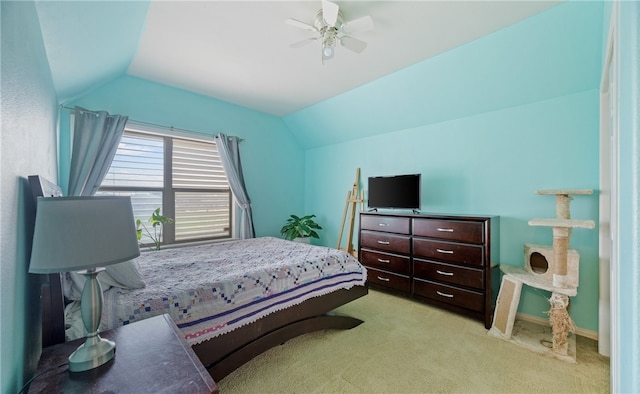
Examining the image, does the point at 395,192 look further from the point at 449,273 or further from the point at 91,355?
the point at 91,355

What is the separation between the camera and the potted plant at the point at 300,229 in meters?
4.38

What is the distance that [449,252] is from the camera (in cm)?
275

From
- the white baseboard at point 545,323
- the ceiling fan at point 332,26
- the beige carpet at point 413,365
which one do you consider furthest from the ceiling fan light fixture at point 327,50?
the white baseboard at point 545,323

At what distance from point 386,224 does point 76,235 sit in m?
2.99

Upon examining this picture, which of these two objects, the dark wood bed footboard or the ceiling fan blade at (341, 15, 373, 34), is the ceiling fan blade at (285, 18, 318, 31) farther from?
the dark wood bed footboard

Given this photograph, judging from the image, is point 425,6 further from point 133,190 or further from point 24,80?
point 133,190

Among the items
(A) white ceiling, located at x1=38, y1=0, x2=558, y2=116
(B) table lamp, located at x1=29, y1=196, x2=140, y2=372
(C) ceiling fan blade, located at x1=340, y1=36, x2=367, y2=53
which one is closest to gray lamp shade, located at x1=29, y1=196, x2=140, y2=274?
(B) table lamp, located at x1=29, y1=196, x2=140, y2=372

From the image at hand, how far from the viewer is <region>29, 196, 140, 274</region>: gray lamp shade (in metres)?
0.80

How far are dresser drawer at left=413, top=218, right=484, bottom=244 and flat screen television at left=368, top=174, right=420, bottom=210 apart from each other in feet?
0.92

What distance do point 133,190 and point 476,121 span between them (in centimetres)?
428

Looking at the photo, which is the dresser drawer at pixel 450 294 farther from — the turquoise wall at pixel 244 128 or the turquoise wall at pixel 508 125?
the turquoise wall at pixel 244 128

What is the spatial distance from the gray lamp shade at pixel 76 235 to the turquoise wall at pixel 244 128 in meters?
2.61

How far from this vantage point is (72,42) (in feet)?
5.44

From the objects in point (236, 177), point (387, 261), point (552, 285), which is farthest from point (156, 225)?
point (552, 285)
